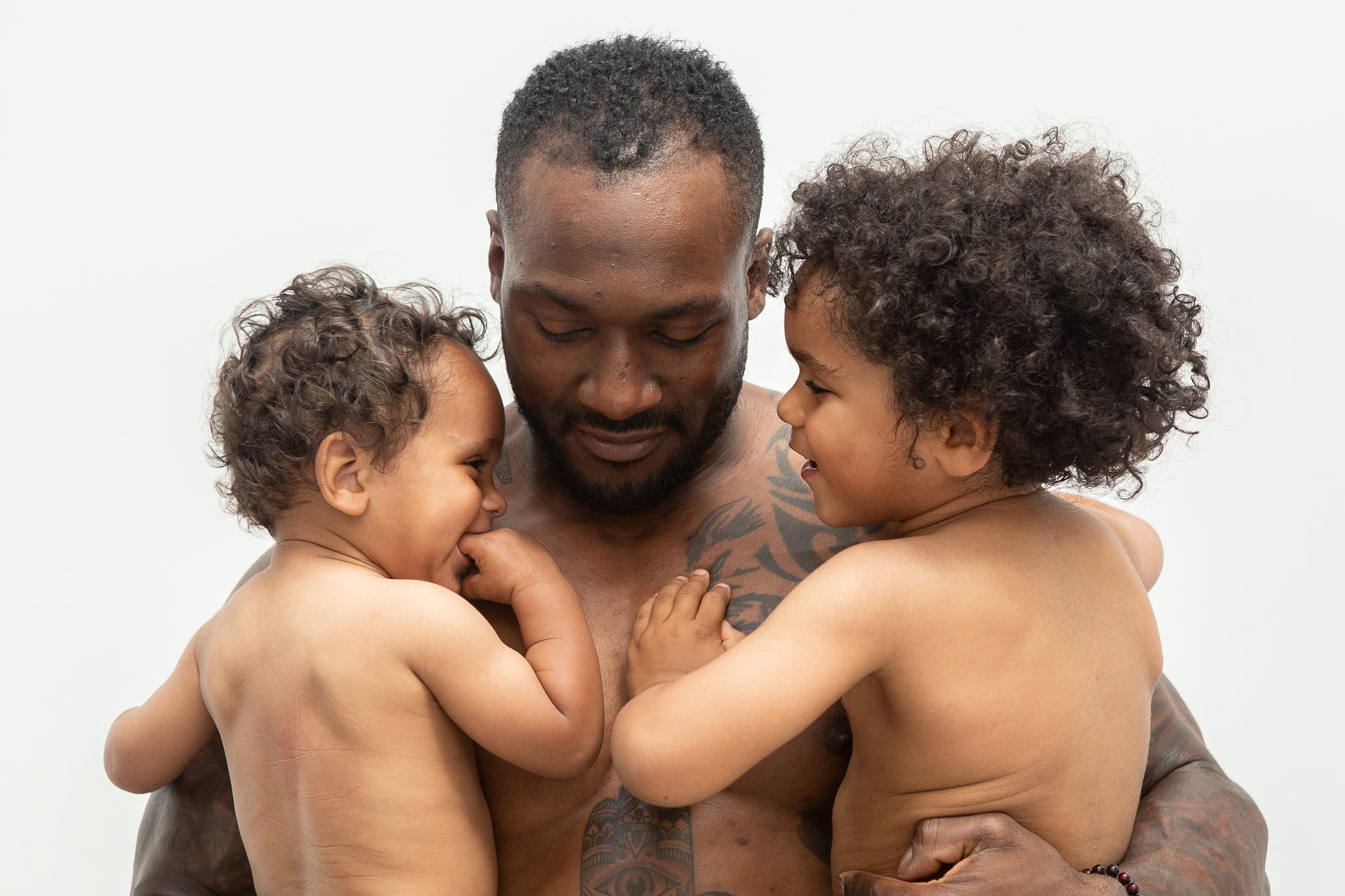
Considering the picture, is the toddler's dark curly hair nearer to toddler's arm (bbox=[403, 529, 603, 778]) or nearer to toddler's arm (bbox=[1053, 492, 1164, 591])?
toddler's arm (bbox=[403, 529, 603, 778])

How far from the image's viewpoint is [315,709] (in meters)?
2.16

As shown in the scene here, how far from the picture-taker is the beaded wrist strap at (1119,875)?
7.27 ft

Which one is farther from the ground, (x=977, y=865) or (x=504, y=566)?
(x=504, y=566)

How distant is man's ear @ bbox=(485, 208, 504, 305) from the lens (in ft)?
8.30

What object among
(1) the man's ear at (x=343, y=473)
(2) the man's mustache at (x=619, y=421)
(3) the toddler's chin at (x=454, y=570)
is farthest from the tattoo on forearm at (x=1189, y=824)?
(1) the man's ear at (x=343, y=473)

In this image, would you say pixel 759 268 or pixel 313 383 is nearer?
pixel 313 383

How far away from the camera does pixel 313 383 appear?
2201 mm

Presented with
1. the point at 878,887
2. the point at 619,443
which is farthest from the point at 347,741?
the point at 878,887

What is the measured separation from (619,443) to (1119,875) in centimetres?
111

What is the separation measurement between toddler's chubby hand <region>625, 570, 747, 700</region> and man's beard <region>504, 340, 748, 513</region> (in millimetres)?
233

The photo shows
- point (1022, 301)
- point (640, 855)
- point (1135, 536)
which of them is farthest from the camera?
point (1135, 536)

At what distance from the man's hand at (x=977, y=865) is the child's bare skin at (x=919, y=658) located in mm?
22

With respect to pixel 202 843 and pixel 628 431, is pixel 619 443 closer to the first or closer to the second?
pixel 628 431

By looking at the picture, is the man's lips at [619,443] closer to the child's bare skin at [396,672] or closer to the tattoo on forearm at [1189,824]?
the child's bare skin at [396,672]
